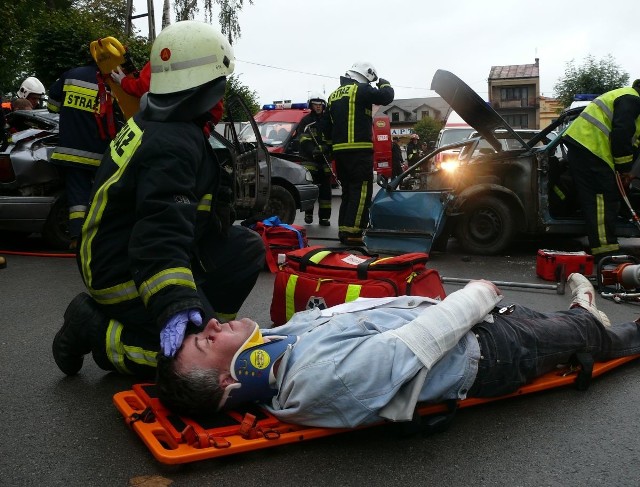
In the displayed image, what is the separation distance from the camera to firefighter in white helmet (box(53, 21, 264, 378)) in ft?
9.04

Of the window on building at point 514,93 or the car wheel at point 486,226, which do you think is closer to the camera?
the car wheel at point 486,226

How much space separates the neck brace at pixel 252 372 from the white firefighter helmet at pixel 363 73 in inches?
231

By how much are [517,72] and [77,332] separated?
3127 inches

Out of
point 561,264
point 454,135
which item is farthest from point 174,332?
point 454,135

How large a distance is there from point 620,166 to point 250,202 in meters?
3.87

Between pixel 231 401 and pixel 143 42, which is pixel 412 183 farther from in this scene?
pixel 143 42

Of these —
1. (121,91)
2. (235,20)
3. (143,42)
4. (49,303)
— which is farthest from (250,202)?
(235,20)

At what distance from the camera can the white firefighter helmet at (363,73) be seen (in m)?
8.08

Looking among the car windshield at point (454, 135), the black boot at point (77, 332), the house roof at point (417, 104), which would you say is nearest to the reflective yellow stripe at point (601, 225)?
the black boot at point (77, 332)

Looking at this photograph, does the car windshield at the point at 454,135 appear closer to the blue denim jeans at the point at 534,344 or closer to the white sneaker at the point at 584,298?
the white sneaker at the point at 584,298

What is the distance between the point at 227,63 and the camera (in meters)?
3.34

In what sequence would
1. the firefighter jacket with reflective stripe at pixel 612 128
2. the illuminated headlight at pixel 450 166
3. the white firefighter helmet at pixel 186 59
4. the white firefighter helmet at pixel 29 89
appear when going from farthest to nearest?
the white firefighter helmet at pixel 29 89 → the illuminated headlight at pixel 450 166 → the firefighter jacket with reflective stripe at pixel 612 128 → the white firefighter helmet at pixel 186 59

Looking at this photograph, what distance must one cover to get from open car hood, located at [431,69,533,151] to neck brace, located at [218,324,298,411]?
4833 millimetres

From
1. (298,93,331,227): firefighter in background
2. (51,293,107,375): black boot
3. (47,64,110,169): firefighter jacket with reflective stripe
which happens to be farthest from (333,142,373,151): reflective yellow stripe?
(51,293,107,375): black boot
